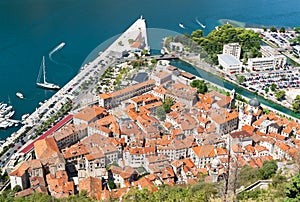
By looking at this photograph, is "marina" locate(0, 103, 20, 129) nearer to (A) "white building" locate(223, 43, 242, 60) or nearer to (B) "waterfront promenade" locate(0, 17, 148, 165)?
(B) "waterfront promenade" locate(0, 17, 148, 165)

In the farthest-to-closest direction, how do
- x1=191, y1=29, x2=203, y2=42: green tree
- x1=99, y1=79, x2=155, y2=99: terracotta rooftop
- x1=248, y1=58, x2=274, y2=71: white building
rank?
x1=191, y1=29, x2=203, y2=42: green tree < x1=248, y1=58, x2=274, y2=71: white building < x1=99, y1=79, x2=155, y2=99: terracotta rooftop

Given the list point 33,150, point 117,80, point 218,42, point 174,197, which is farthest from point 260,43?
point 174,197

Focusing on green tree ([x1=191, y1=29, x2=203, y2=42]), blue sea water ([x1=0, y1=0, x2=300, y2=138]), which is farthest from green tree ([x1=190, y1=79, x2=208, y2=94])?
green tree ([x1=191, y1=29, x2=203, y2=42])

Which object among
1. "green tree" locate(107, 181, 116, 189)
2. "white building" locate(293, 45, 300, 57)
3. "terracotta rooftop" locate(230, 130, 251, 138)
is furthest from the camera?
"white building" locate(293, 45, 300, 57)

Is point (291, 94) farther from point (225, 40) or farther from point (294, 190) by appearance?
point (294, 190)

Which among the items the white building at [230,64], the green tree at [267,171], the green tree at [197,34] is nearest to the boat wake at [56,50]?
the green tree at [197,34]

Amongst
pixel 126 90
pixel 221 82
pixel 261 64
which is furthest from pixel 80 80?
pixel 261 64

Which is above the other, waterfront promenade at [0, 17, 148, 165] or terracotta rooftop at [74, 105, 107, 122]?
waterfront promenade at [0, 17, 148, 165]

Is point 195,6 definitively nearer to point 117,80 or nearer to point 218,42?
point 218,42
